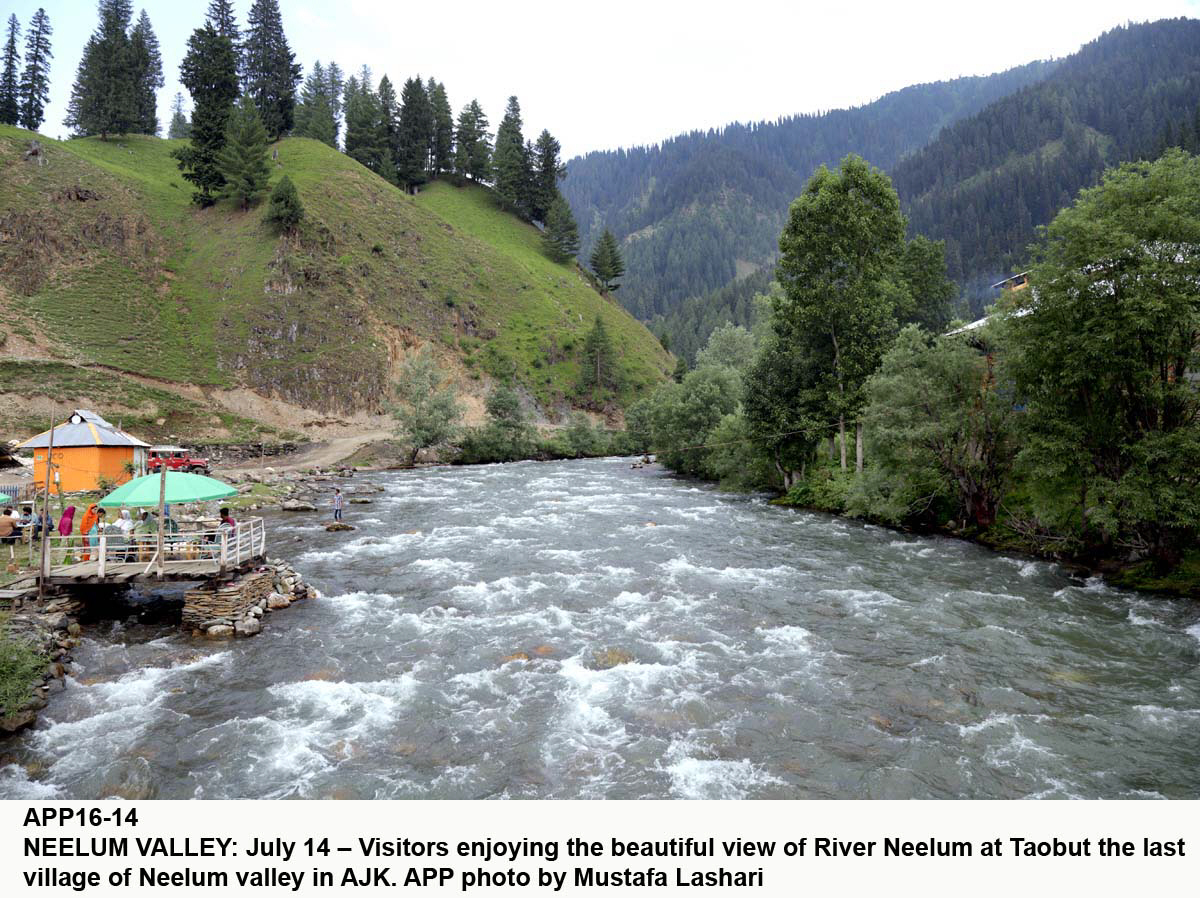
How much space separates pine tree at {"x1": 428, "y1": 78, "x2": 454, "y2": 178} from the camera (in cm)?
13188

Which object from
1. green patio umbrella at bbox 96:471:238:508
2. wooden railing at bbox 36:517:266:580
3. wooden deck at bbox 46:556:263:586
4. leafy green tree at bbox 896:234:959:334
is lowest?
wooden deck at bbox 46:556:263:586

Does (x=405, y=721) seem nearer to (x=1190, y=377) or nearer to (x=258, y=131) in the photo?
(x=1190, y=377)

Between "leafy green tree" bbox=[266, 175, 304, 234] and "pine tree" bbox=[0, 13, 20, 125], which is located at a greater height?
"pine tree" bbox=[0, 13, 20, 125]

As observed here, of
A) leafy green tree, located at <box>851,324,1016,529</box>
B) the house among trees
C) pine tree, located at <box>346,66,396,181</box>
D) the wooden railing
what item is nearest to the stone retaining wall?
the wooden railing

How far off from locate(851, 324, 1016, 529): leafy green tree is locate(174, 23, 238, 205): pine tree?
9398 centimetres

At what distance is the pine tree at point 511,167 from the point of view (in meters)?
127

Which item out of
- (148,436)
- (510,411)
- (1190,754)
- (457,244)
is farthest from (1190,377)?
(457,244)

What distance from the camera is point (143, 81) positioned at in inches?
4547

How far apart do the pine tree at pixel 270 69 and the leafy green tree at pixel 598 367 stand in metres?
74.7

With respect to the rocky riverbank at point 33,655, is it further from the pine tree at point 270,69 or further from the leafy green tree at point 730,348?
the pine tree at point 270,69

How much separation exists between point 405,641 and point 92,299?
76.6 m

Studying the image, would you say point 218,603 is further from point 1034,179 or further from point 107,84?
point 1034,179

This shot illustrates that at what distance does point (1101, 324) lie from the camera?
58.4ft

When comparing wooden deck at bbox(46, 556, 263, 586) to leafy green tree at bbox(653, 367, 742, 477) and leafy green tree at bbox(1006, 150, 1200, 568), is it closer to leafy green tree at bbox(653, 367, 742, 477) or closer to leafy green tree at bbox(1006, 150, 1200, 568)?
leafy green tree at bbox(1006, 150, 1200, 568)
